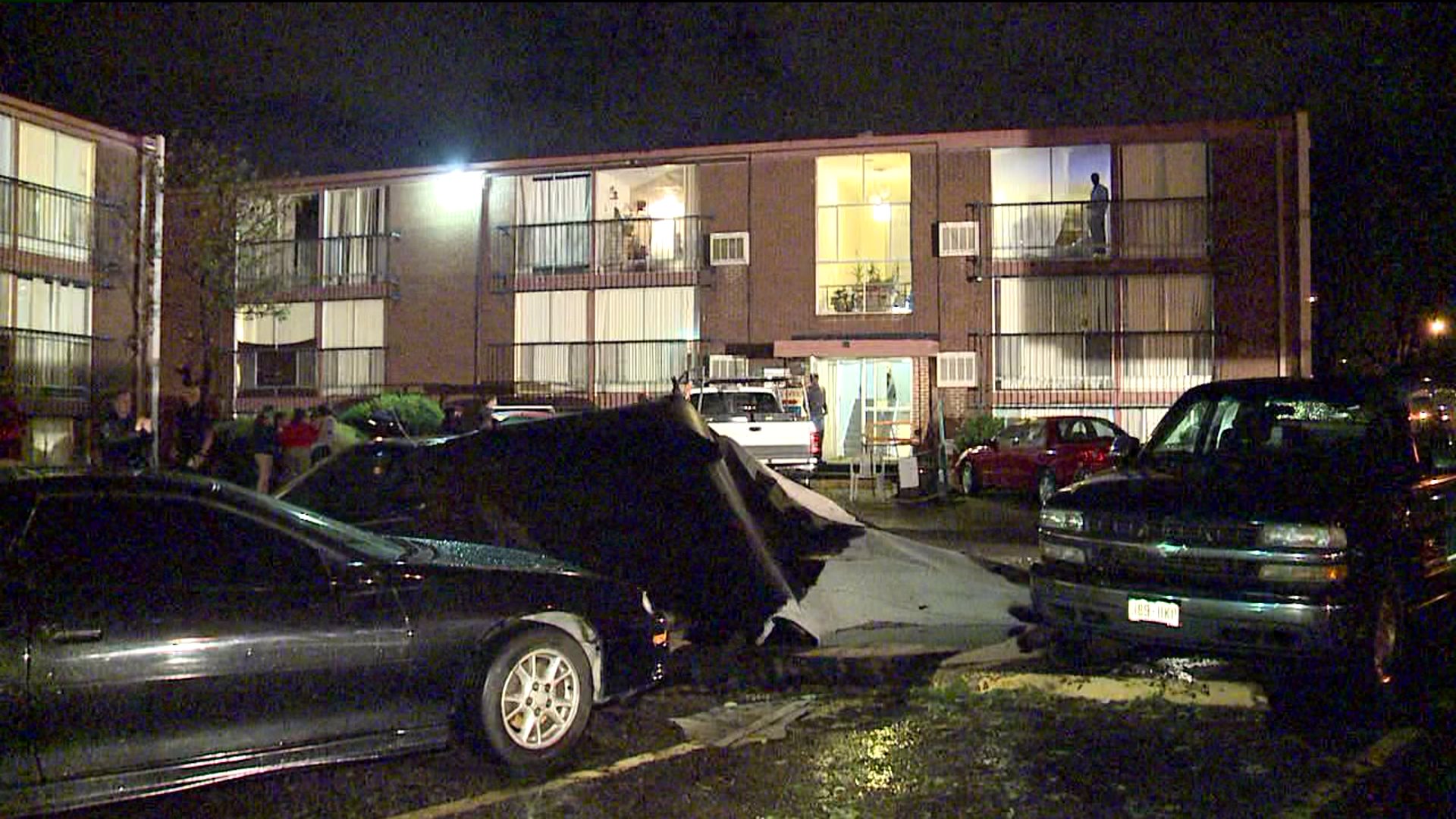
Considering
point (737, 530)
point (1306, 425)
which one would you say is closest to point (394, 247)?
point (737, 530)

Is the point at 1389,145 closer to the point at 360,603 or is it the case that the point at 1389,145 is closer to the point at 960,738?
the point at 960,738

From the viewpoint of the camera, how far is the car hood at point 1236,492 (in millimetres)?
6328

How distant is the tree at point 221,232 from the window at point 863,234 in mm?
11092

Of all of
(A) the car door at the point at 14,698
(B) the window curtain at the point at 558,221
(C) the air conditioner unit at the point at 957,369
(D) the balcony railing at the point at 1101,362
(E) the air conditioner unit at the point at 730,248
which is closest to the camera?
(A) the car door at the point at 14,698

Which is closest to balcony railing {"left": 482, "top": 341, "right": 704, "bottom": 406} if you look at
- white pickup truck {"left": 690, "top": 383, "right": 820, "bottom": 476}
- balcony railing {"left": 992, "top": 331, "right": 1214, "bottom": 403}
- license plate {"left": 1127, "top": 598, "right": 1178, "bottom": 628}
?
→ white pickup truck {"left": 690, "top": 383, "right": 820, "bottom": 476}

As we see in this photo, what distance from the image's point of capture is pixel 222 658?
15.7 feet

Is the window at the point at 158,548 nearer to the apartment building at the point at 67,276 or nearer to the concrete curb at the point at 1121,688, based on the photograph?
the concrete curb at the point at 1121,688

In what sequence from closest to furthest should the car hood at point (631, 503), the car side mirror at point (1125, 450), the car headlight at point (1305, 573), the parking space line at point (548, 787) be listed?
the parking space line at point (548, 787) < the car headlight at point (1305, 573) < the car side mirror at point (1125, 450) < the car hood at point (631, 503)

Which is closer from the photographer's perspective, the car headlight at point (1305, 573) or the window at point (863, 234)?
the car headlight at point (1305, 573)

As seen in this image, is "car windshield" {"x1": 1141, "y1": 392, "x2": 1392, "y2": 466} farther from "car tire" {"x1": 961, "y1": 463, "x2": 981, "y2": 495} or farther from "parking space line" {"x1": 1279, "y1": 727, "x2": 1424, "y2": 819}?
"car tire" {"x1": 961, "y1": 463, "x2": 981, "y2": 495}

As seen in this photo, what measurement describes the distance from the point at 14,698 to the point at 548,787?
209cm

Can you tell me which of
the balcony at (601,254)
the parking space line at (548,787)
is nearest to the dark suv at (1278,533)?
the parking space line at (548,787)

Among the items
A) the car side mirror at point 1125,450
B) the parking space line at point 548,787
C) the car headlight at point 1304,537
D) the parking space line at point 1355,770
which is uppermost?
the car side mirror at point 1125,450

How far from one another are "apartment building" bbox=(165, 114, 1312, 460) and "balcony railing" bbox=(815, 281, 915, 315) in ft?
0.13
